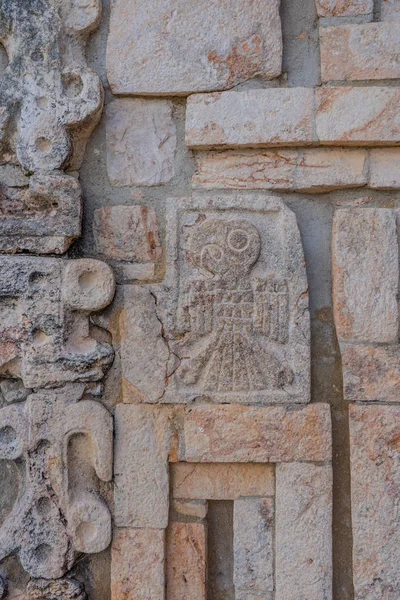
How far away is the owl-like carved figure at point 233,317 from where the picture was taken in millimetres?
2178

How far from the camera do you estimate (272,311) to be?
2.18m

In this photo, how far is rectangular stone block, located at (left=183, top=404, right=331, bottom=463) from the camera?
2.15 m

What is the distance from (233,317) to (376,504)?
33.3 inches

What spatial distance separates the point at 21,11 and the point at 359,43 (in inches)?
49.8

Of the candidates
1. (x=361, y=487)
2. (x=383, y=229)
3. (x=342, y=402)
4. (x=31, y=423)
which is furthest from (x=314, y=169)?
(x=31, y=423)

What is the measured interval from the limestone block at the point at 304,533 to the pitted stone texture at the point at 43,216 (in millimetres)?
1166

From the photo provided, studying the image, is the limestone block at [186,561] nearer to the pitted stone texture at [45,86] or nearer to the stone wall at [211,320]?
the stone wall at [211,320]

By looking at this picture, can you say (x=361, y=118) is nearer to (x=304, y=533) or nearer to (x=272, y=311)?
(x=272, y=311)

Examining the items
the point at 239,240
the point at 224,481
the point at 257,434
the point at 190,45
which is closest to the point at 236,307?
the point at 239,240

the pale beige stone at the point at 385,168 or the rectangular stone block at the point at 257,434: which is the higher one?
the pale beige stone at the point at 385,168

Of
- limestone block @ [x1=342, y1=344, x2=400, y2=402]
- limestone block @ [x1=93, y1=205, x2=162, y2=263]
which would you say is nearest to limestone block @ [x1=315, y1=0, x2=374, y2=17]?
limestone block @ [x1=93, y1=205, x2=162, y2=263]

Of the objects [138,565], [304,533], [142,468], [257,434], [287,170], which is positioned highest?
[287,170]

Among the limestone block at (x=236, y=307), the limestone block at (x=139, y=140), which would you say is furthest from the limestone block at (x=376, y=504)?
the limestone block at (x=139, y=140)

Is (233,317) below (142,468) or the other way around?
the other way around
